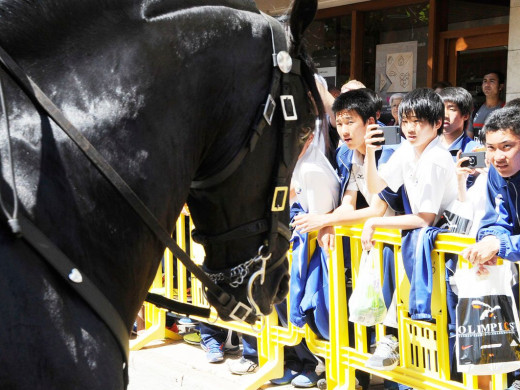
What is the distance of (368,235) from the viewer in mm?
4590

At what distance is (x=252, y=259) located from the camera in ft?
7.06

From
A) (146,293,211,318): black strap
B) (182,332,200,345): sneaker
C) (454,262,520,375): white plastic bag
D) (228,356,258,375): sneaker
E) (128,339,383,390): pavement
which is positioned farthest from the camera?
(182,332,200,345): sneaker

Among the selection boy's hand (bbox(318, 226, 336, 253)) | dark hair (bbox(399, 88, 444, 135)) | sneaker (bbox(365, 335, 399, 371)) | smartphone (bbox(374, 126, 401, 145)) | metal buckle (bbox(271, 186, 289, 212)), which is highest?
dark hair (bbox(399, 88, 444, 135))

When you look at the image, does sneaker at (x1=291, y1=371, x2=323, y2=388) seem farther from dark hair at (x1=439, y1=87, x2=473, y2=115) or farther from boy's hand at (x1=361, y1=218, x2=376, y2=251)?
dark hair at (x1=439, y1=87, x2=473, y2=115)

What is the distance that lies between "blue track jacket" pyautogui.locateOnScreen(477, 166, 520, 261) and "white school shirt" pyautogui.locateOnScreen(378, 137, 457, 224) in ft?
1.23

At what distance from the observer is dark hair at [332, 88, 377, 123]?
4961 mm

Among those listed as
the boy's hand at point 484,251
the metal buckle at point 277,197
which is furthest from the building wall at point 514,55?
the metal buckle at point 277,197

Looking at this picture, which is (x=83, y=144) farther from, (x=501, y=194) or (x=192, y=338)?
(x=192, y=338)

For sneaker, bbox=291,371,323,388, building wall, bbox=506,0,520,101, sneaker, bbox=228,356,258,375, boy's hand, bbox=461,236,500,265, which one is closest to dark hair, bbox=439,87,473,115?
boy's hand, bbox=461,236,500,265

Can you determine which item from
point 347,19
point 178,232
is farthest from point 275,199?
point 347,19

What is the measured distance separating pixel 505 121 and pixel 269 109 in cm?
249

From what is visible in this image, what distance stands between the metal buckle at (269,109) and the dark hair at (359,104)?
3015 mm

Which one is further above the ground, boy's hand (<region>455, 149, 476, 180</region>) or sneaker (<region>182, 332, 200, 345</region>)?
boy's hand (<region>455, 149, 476, 180</region>)

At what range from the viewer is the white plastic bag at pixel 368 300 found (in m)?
4.43
